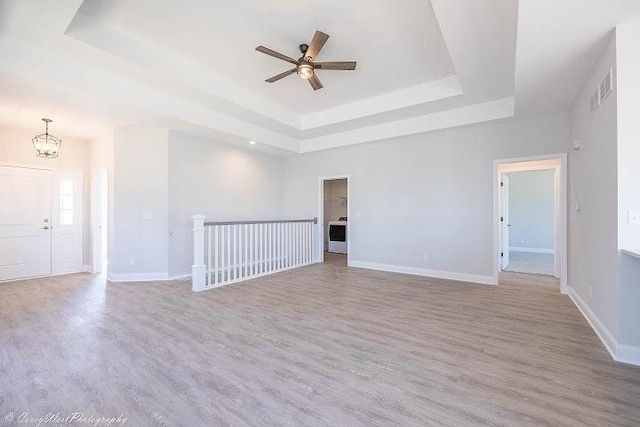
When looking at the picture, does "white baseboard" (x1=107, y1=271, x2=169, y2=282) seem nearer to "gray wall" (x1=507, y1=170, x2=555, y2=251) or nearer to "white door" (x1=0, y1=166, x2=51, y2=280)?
"white door" (x1=0, y1=166, x2=51, y2=280)

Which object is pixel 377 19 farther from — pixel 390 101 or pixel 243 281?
pixel 243 281

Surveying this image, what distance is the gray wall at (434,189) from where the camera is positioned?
15.3ft

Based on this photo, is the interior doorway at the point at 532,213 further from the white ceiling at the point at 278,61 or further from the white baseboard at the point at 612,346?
the white baseboard at the point at 612,346

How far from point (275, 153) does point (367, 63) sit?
3.67m

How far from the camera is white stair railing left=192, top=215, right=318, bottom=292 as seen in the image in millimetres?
4449

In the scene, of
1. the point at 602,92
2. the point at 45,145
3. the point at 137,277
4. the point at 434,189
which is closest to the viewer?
the point at 602,92

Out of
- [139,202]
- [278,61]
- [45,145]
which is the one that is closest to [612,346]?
[278,61]

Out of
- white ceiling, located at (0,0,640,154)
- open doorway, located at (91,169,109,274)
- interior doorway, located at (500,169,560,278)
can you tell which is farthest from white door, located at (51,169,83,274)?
interior doorway, located at (500,169,560,278)

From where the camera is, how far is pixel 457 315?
10.9 ft

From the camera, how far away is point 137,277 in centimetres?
496

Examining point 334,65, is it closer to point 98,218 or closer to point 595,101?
point 595,101

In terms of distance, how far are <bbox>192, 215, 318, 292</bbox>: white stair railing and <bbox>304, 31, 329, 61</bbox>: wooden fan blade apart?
2.76 metres

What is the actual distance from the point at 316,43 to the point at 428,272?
14.0ft

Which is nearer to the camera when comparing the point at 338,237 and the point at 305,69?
the point at 305,69
